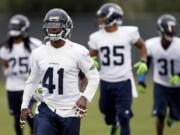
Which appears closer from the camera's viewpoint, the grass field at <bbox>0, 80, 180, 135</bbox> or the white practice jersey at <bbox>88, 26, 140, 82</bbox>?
the white practice jersey at <bbox>88, 26, 140, 82</bbox>

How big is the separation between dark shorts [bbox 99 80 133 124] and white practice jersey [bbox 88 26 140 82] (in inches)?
3.9

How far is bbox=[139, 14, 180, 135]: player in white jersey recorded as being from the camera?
11.5 meters

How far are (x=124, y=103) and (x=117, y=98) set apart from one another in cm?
16

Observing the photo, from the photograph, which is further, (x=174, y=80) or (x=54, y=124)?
(x=174, y=80)

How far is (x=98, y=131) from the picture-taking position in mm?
12695

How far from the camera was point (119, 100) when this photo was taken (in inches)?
414

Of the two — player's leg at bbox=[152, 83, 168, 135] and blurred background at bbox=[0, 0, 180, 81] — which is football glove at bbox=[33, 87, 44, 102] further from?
blurred background at bbox=[0, 0, 180, 81]

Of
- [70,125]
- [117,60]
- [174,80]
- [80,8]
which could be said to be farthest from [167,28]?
[80,8]

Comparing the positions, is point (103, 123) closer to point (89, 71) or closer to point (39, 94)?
point (39, 94)

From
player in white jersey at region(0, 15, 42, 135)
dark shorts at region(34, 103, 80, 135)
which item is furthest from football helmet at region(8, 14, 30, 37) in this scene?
dark shorts at region(34, 103, 80, 135)

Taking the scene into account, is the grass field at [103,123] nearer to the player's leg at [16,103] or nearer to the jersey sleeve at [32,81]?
the player's leg at [16,103]

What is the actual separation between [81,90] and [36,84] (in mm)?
524

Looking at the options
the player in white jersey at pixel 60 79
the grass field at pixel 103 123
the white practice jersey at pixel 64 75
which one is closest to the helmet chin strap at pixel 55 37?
the player in white jersey at pixel 60 79

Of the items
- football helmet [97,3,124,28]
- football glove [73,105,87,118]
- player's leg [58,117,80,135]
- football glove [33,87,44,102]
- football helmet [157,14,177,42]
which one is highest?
football helmet [97,3,124,28]
